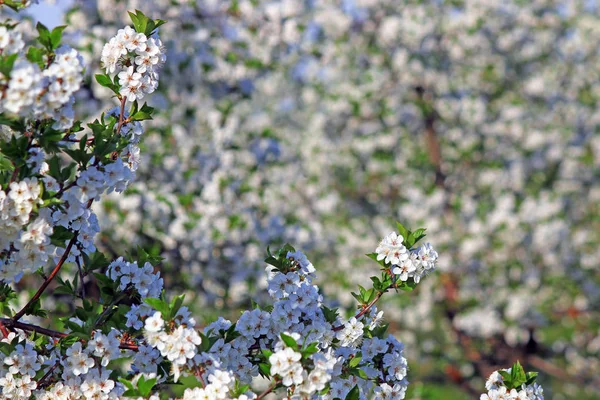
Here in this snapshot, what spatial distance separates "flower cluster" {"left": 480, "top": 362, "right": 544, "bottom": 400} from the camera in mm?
3160

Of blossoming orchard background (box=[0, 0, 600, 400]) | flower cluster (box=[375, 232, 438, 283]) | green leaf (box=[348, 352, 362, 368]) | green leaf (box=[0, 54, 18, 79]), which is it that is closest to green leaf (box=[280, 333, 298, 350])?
green leaf (box=[348, 352, 362, 368])

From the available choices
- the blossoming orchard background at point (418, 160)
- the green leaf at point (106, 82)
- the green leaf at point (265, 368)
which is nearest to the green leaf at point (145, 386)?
the green leaf at point (265, 368)

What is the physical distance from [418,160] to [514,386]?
7449 millimetres

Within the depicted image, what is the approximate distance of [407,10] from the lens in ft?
33.2

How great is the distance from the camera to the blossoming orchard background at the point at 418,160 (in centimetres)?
782

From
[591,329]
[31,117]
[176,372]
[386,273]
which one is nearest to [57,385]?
[176,372]

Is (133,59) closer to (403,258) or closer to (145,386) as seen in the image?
(145,386)

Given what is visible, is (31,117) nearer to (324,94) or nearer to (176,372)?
(176,372)

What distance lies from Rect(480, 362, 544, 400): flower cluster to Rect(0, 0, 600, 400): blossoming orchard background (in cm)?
436

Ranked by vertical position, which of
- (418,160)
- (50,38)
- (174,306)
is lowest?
(174,306)

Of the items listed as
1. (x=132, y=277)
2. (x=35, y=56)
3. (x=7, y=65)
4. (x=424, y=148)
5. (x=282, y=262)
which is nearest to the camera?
(x=7, y=65)

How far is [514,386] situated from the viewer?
3201mm

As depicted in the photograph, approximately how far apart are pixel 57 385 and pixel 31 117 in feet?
3.88

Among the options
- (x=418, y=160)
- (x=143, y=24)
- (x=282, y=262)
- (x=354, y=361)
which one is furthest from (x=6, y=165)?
(x=418, y=160)
